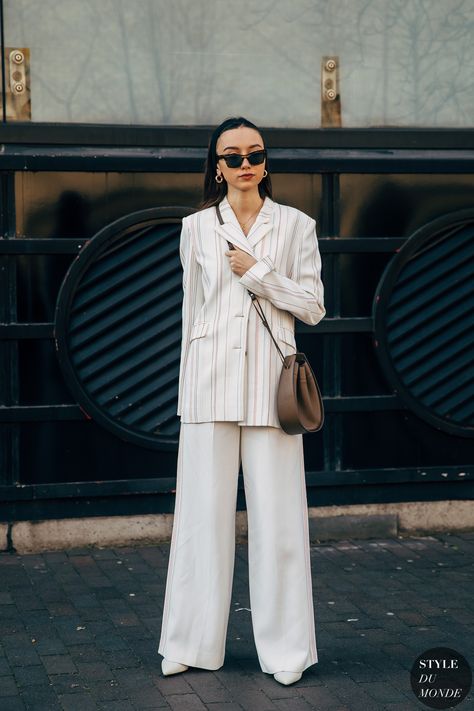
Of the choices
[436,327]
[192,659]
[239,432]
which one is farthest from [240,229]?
[436,327]

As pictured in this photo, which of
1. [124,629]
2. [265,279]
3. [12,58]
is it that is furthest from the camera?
[12,58]

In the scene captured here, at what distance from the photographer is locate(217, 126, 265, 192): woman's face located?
4.82 meters

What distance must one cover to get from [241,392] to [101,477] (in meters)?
2.33

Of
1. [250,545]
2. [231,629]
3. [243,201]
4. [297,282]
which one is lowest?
[231,629]

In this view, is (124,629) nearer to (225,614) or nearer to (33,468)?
(225,614)

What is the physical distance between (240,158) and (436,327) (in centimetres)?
274

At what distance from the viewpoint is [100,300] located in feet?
22.6

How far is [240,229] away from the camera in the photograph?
4863mm

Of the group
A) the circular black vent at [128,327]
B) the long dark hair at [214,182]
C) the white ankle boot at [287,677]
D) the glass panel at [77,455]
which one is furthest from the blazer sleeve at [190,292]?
the glass panel at [77,455]

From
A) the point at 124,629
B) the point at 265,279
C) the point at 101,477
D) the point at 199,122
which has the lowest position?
the point at 124,629

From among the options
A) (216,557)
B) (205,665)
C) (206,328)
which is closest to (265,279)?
(206,328)

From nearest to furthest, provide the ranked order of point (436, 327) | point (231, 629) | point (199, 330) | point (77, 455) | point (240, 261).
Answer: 1. point (240, 261)
2. point (199, 330)
3. point (231, 629)
4. point (77, 455)
5. point (436, 327)

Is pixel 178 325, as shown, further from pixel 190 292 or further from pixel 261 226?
pixel 261 226

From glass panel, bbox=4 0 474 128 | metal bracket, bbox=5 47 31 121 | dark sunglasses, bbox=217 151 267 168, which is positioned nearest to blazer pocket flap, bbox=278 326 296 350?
dark sunglasses, bbox=217 151 267 168
